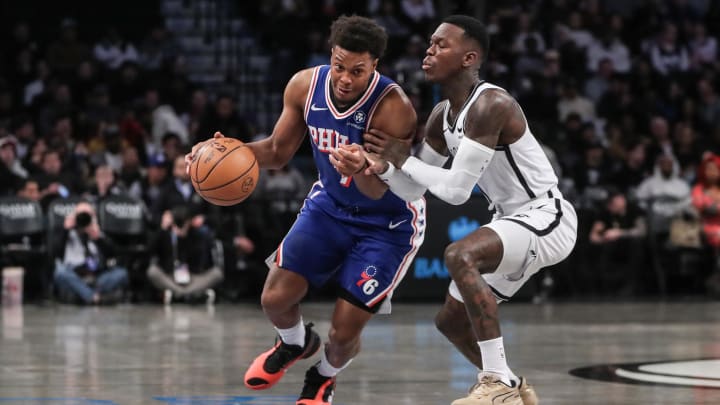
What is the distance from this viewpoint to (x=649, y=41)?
20531 millimetres

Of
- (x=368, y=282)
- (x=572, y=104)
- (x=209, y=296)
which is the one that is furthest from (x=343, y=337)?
(x=572, y=104)

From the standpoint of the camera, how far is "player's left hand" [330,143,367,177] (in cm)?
607

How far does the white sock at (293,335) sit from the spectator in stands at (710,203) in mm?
9611

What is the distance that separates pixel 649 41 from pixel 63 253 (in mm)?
10639

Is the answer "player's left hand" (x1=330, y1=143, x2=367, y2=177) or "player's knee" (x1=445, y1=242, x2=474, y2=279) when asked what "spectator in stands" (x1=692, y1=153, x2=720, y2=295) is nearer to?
"player's knee" (x1=445, y1=242, x2=474, y2=279)

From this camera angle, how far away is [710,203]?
1526 cm

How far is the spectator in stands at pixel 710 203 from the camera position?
50.2 feet

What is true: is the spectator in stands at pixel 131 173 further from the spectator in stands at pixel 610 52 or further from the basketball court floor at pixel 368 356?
the spectator in stands at pixel 610 52

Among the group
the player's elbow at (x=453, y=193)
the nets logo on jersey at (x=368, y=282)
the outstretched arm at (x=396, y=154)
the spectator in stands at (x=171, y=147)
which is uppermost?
the outstretched arm at (x=396, y=154)

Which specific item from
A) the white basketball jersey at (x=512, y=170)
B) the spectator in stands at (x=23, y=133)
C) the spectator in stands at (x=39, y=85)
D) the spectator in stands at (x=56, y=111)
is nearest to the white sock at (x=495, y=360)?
the white basketball jersey at (x=512, y=170)

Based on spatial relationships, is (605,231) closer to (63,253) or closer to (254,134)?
(254,134)

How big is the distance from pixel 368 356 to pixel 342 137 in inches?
127

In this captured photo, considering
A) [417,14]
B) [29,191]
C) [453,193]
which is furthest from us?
[417,14]

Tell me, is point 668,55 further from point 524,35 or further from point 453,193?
point 453,193
